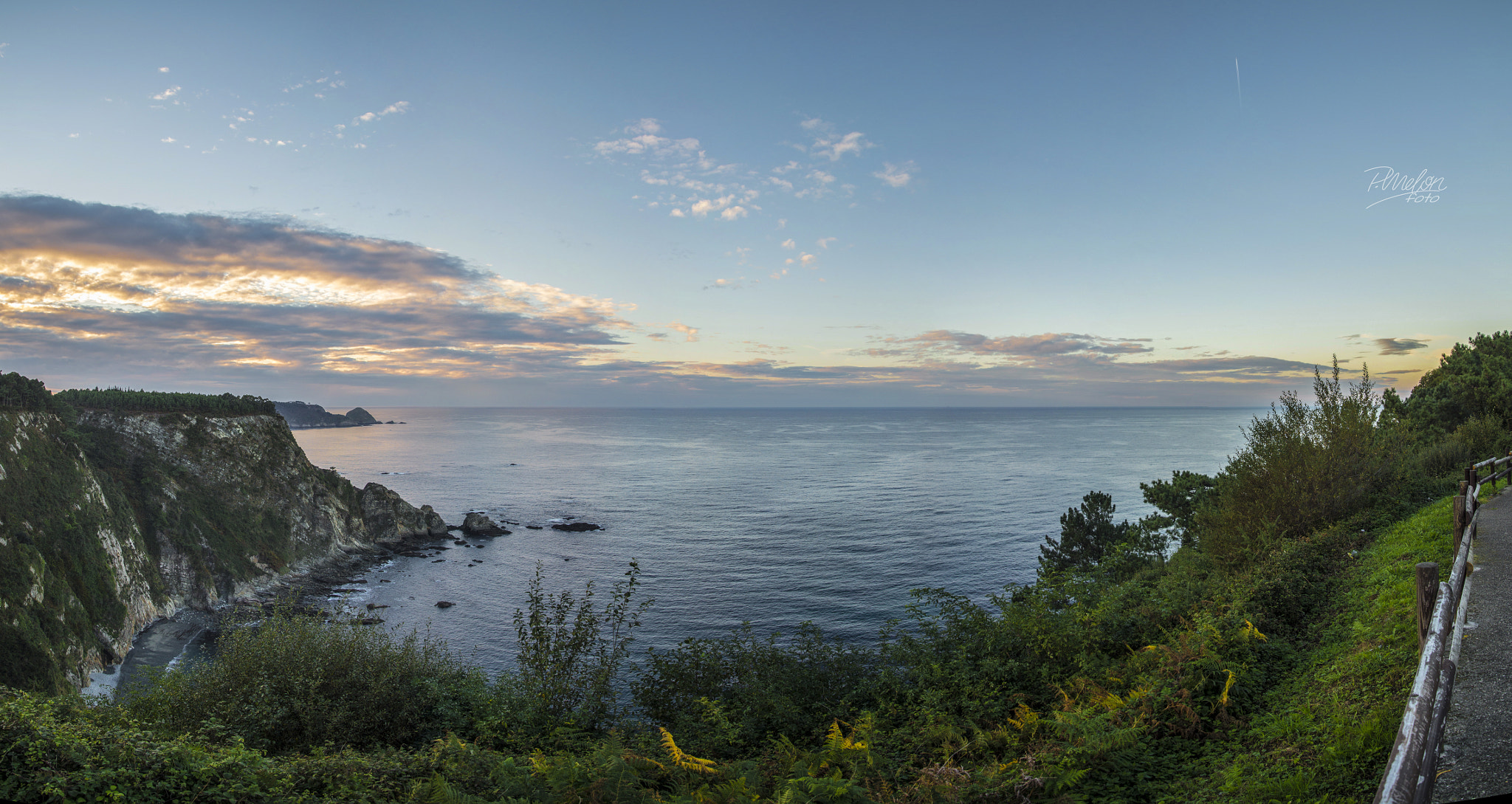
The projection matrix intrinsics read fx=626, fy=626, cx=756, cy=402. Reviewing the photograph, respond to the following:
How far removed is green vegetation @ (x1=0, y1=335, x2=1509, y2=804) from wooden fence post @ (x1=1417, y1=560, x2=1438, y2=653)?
1.33m

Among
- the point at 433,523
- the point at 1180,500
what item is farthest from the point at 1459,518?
the point at 433,523

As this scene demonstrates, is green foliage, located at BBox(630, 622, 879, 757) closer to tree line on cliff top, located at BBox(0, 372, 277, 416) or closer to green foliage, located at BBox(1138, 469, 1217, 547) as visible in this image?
green foliage, located at BBox(1138, 469, 1217, 547)

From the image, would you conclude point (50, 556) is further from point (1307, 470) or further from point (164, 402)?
point (1307, 470)

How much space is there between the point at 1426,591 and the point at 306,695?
2042 centimetres

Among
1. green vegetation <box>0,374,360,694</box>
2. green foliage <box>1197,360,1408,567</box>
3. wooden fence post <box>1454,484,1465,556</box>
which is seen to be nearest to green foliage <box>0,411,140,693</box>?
green vegetation <box>0,374,360,694</box>

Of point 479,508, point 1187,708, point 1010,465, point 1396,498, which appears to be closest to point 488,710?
point 1187,708

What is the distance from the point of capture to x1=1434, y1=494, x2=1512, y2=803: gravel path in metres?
6.02

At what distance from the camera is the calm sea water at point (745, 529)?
46625mm

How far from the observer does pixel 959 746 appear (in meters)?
11.4

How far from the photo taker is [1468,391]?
40062mm

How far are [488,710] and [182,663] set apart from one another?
120ft

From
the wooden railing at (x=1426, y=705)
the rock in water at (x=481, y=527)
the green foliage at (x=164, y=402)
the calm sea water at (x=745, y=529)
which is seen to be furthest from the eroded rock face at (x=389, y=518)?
the wooden railing at (x=1426, y=705)

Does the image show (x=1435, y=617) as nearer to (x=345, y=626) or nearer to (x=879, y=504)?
(x=345, y=626)

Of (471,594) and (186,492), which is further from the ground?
(186,492)
